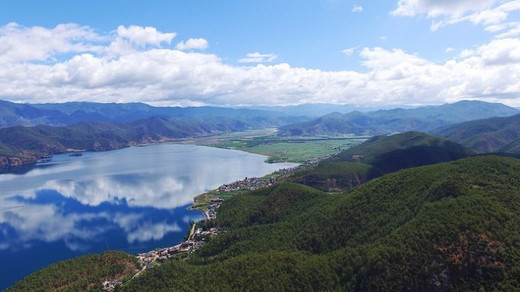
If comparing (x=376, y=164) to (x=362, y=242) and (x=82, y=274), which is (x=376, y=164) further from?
(x=82, y=274)

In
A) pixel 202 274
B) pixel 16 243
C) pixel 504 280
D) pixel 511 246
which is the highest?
pixel 511 246

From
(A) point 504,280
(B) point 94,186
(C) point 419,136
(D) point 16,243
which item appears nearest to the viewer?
(A) point 504,280

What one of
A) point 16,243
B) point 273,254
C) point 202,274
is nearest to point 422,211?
point 273,254

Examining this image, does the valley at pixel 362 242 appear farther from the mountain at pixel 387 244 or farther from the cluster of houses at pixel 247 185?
the cluster of houses at pixel 247 185

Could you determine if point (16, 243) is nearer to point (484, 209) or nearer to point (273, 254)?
point (273, 254)

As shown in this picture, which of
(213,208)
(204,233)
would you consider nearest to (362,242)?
(204,233)

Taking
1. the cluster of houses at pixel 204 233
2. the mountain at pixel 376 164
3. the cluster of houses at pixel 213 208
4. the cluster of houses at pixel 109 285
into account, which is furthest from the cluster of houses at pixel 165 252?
the mountain at pixel 376 164
